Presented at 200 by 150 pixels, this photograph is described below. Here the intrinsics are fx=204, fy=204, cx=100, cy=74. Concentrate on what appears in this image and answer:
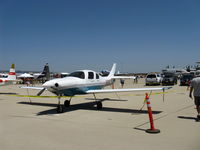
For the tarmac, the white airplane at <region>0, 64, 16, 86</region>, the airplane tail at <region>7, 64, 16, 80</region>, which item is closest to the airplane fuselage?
the tarmac

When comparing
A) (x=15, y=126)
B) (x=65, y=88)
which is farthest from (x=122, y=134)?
(x=65, y=88)

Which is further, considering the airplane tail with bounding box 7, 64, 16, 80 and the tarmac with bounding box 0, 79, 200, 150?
the airplane tail with bounding box 7, 64, 16, 80

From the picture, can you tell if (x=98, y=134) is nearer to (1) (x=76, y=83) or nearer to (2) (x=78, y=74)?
(1) (x=76, y=83)

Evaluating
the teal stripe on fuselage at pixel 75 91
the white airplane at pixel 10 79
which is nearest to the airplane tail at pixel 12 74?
the white airplane at pixel 10 79

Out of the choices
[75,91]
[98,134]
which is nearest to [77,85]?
[75,91]

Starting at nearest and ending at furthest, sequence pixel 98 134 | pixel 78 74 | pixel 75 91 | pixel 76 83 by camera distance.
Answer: pixel 98 134
pixel 76 83
pixel 75 91
pixel 78 74

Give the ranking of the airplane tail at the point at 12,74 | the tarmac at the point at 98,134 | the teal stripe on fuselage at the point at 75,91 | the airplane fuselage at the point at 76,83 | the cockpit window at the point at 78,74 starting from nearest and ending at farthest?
the tarmac at the point at 98,134 → the airplane fuselage at the point at 76,83 → the teal stripe on fuselage at the point at 75,91 → the cockpit window at the point at 78,74 → the airplane tail at the point at 12,74

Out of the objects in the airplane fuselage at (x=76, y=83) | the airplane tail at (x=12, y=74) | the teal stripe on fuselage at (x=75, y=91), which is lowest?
the teal stripe on fuselage at (x=75, y=91)

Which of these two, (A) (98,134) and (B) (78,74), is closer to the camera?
(A) (98,134)

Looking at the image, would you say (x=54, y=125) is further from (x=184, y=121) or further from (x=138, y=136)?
(x=184, y=121)

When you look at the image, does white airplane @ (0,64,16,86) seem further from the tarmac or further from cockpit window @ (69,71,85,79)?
the tarmac

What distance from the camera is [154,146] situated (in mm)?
5016

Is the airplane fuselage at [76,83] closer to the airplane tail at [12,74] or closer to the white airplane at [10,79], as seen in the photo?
the white airplane at [10,79]

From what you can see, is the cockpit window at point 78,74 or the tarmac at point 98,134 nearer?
the tarmac at point 98,134
